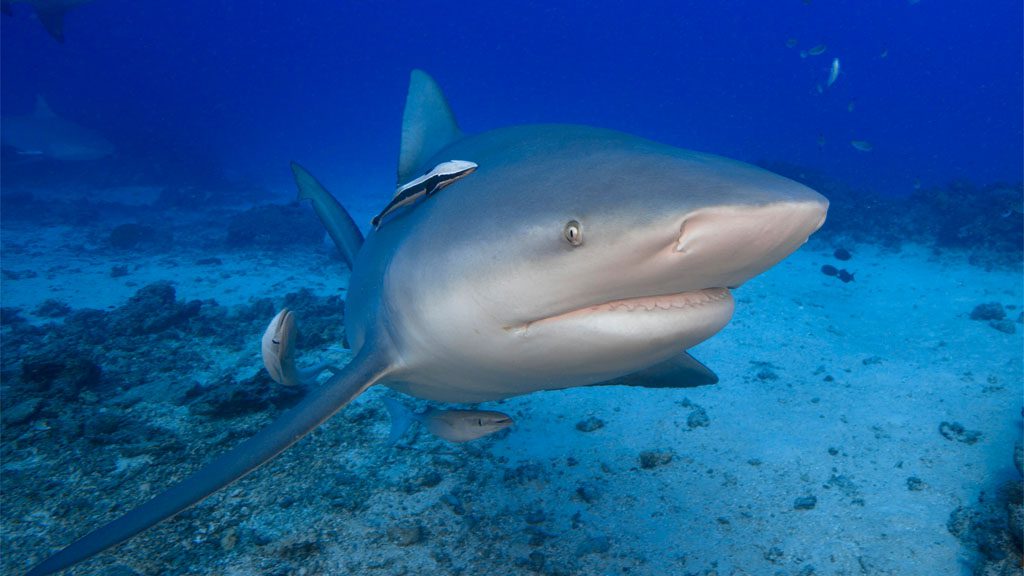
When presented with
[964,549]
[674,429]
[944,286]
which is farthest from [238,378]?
[944,286]

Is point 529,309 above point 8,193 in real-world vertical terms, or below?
below

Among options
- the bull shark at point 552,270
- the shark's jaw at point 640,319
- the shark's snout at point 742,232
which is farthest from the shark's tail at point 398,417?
the shark's snout at point 742,232

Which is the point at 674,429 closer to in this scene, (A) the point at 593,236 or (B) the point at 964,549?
(B) the point at 964,549

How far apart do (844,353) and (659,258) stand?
7.17 metres

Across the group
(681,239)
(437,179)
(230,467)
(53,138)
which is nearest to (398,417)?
(230,467)

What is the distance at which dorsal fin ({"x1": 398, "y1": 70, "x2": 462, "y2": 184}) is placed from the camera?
138 inches

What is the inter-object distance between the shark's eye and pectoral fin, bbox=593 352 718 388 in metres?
1.66

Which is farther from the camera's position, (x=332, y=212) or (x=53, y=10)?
(x=53, y=10)

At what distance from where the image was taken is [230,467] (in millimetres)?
1750

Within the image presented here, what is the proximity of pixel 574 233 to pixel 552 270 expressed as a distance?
0.13m

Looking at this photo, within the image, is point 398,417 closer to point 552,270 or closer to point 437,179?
point 437,179

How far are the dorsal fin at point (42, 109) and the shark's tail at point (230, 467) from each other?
31.5 m

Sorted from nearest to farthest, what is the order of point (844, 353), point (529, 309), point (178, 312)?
1. point (529, 309)
2. point (844, 353)
3. point (178, 312)

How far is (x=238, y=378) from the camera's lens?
5.55m
